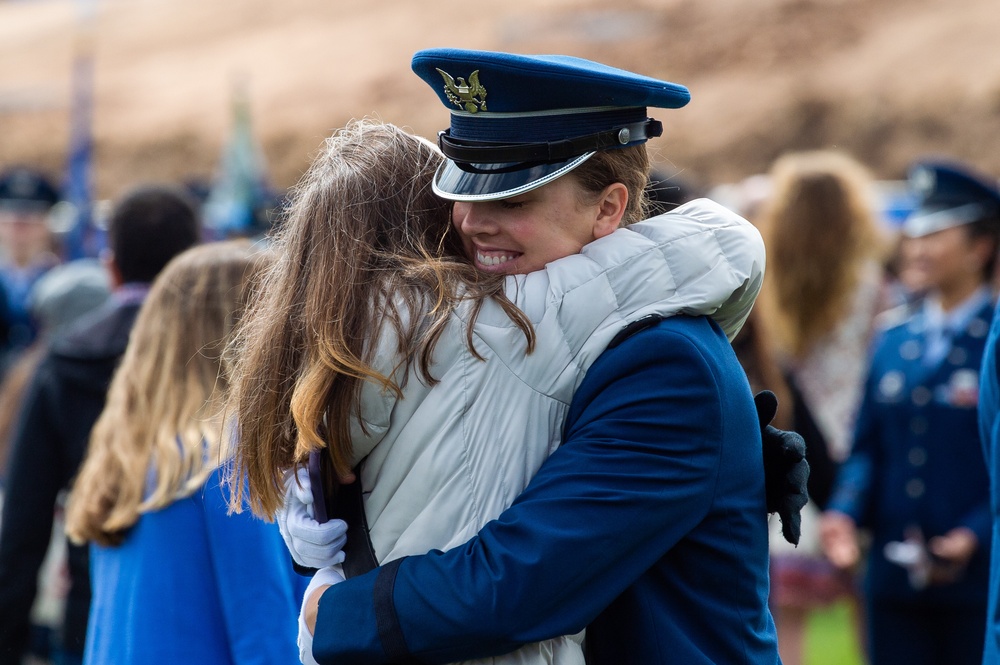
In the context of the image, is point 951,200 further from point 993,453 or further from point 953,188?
point 993,453

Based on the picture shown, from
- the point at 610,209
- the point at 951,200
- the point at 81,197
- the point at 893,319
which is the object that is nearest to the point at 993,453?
the point at 610,209

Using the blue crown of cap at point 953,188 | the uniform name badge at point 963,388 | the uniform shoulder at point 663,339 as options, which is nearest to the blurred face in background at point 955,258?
the blue crown of cap at point 953,188

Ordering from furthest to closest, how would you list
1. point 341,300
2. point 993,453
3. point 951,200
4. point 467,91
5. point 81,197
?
point 81,197
point 951,200
point 993,453
point 467,91
point 341,300

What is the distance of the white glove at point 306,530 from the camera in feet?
5.84

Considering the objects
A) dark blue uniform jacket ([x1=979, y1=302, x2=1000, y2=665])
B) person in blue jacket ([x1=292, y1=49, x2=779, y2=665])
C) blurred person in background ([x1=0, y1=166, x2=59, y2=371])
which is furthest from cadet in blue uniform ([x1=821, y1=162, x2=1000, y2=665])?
blurred person in background ([x1=0, y1=166, x2=59, y2=371])

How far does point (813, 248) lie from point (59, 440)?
297cm

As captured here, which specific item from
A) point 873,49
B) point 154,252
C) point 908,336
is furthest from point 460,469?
point 873,49

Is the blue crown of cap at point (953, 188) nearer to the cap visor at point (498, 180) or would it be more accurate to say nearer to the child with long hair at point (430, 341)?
the child with long hair at point (430, 341)

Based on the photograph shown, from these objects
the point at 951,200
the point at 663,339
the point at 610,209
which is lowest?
the point at 951,200

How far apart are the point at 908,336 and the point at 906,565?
860mm

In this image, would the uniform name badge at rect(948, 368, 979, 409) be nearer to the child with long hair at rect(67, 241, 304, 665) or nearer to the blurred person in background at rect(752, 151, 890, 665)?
the blurred person in background at rect(752, 151, 890, 665)

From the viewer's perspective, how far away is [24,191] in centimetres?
877

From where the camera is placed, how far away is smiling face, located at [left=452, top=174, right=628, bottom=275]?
1.83 m

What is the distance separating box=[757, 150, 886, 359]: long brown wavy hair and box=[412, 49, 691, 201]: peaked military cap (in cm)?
289
